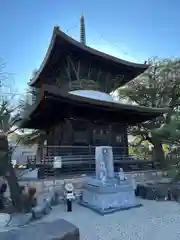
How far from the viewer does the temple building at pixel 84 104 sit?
9016mm

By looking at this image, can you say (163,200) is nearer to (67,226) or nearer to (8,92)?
(67,226)

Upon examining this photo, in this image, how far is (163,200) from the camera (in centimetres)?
728

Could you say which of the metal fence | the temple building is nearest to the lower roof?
the temple building

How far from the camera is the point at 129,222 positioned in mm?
5070

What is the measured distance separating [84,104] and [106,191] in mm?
3459

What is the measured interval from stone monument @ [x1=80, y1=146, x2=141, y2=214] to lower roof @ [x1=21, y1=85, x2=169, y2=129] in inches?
85.5

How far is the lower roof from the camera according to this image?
25.2 feet

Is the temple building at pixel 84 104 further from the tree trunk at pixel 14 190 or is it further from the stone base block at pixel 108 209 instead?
the stone base block at pixel 108 209

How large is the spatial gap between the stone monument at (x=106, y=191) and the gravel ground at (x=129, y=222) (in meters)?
0.28

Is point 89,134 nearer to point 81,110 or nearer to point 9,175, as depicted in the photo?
point 81,110

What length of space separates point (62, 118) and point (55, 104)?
134cm

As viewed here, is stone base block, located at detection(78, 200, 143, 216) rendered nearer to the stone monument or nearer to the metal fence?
the stone monument

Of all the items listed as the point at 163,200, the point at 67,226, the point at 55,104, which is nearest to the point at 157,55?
the point at 55,104

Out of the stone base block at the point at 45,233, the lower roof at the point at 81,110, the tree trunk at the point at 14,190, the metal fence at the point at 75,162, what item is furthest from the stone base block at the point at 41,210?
the lower roof at the point at 81,110
